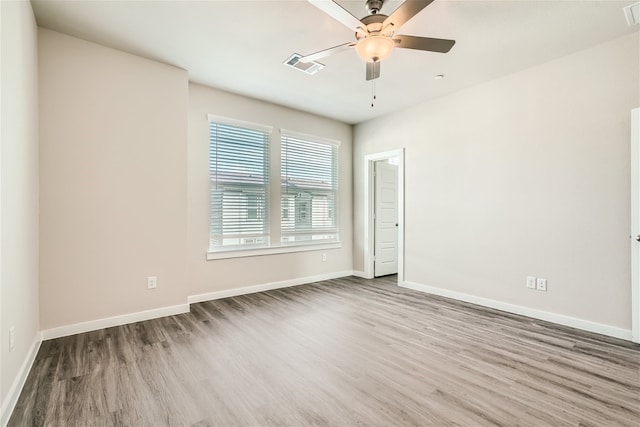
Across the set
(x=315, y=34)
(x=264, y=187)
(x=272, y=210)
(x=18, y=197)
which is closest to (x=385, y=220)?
(x=272, y=210)

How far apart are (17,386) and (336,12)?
3.08 m

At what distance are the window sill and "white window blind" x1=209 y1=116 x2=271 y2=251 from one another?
0.09 metres

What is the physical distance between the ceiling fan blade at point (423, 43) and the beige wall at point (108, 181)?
2.48 metres

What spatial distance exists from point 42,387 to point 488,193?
449 centimetres

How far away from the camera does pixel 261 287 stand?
4402mm

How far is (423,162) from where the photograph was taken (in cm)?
445

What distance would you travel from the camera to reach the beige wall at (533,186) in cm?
283

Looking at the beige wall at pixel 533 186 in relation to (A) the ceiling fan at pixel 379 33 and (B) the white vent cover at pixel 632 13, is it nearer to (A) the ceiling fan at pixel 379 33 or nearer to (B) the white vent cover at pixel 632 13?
(B) the white vent cover at pixel 632 13

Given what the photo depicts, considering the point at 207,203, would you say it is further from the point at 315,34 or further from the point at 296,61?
the point at 315,34

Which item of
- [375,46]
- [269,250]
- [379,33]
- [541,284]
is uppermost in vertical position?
[379,33]

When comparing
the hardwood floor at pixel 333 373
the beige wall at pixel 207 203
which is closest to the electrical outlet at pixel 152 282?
the hardwood floor at pixel 333 373

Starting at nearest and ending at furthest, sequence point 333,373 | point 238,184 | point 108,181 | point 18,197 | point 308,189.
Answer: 1. point 18,197
2. point 333,373
3. point 108,181
4. point 238,184
5. point 308,189

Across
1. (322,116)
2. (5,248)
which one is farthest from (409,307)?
(5,248)

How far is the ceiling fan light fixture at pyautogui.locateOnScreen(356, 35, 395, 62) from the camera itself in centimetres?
209
